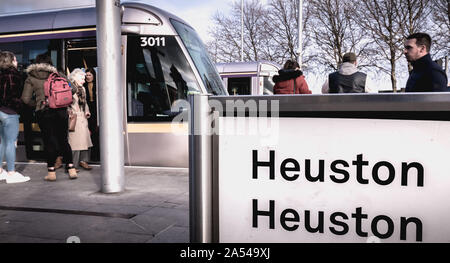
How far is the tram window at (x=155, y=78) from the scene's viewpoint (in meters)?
6.50

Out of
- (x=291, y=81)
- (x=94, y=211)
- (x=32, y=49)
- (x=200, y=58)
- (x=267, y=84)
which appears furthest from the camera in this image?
(x=267, y=84)

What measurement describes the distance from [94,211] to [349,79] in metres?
3.69

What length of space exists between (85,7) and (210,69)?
264cm

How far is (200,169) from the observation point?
4.67ft

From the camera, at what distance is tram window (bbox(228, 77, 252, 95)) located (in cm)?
1390

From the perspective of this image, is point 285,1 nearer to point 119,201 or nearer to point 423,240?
point 119,201

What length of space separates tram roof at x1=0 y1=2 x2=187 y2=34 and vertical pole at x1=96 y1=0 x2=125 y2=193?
174cm

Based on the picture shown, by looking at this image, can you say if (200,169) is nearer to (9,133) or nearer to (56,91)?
(56,91)

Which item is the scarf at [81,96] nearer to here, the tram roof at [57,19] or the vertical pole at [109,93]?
the tram roof at [57,19]

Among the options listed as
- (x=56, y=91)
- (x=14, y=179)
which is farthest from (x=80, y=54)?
(x=14, y=179)

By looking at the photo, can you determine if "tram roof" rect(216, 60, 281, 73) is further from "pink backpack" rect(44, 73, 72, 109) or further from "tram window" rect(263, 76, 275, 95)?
"pink backpack" rect(44, 73, 72, 109)

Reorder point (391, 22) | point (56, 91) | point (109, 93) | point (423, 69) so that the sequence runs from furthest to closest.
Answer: point (391, 22) → point (56, 91) → point (109, 93) → point (423, 69)

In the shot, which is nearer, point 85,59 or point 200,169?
point 200,169

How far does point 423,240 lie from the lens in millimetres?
1309
